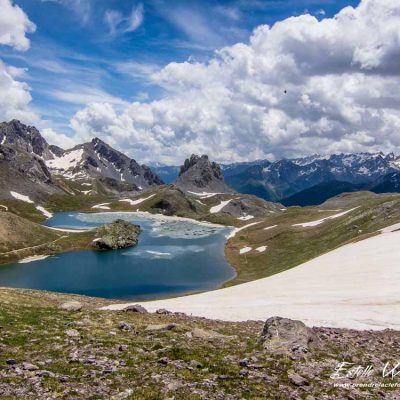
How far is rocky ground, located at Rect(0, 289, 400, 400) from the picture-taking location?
17031mm

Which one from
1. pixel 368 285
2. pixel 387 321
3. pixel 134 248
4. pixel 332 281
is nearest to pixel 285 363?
pixel 387 321

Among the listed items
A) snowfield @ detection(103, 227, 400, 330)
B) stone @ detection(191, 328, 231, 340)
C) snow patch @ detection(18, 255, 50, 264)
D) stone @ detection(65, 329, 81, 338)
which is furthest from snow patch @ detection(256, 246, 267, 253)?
stone @ detection(65, 329, 81, 338)

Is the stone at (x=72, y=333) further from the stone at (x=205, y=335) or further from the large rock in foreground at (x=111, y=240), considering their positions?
the large rock in foreground at (x=111, y=240)

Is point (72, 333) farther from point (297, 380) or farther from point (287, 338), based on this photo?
point (297, 380)

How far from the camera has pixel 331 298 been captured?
46.3m

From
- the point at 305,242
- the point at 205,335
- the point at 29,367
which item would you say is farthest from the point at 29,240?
the point at 29,367

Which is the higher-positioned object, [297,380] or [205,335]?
[205,335]

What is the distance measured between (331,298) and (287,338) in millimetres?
23627

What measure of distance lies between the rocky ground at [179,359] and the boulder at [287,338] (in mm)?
61

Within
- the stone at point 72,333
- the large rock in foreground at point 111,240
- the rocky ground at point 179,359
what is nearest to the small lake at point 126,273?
the large rock in foreground at point 111,240

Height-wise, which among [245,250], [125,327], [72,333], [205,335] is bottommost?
[205,335]

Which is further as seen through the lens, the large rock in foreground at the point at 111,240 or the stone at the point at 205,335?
the large rock in foreground at the point at 111,240

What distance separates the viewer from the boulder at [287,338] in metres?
23.6

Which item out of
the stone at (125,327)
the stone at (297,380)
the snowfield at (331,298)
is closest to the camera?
the stone at (297,380)
